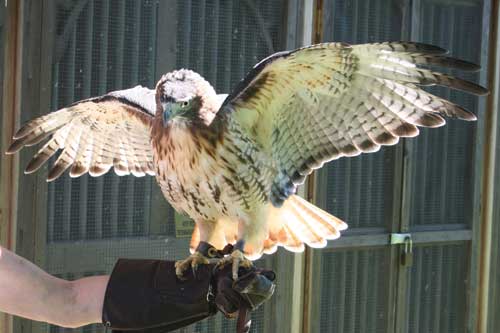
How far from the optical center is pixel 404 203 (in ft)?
17.3

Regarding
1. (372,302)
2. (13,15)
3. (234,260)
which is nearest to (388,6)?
(372,302)

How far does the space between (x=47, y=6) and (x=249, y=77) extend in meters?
1.59

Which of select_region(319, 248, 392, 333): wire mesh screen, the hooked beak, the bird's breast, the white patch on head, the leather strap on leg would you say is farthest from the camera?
select_region(319, 248, 392, 333): wire mesh screen

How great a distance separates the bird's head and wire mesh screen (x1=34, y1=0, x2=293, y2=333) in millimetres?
1317

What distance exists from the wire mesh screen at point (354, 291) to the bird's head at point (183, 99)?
2202 mm

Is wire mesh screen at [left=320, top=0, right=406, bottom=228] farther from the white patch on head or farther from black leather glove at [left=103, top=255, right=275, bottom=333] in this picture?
black leather glove at [left=103, top=255, right=275, bottom=333]

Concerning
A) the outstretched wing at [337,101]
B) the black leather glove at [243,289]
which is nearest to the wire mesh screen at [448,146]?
the outstretched wing at [337,101]

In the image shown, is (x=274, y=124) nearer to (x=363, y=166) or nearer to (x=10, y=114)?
(x=10, y=114)

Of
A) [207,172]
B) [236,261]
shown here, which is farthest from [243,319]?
[207,172]

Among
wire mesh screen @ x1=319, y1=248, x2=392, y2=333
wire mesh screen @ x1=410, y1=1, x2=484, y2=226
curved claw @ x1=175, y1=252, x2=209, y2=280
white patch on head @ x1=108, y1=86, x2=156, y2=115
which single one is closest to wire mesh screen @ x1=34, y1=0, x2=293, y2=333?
wire mesh screen @ x1=319, y1=248, x2=392, y2=333

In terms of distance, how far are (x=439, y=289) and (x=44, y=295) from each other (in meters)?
3.27

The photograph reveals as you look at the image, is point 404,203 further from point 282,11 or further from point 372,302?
point 282,11

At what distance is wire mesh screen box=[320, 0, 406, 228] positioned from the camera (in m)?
5.00

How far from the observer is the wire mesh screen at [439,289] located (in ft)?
18.0
